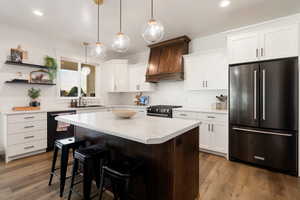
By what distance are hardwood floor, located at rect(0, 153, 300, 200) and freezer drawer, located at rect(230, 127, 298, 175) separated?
14cm

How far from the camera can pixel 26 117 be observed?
301 cm

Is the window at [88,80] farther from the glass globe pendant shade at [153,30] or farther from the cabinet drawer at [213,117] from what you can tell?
the cabinet drawer at [213,117]

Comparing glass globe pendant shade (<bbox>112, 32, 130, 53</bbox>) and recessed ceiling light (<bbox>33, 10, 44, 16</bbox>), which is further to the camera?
recessed ceiling light (<bbox>33, 10, 44, 16</bbox>)

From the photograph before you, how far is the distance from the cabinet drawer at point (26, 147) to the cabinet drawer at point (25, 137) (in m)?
0.06

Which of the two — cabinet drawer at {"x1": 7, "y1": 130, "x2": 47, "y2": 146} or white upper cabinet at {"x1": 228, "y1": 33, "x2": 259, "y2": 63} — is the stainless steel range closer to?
white upper cabinet at {"x1": 228, "y1": 33, "x2": 259, "y2": 63}

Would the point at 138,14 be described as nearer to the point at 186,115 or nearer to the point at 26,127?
the point at 186,115

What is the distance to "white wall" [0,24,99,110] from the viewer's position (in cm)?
319

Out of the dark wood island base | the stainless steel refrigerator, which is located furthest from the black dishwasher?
the stainless steel refrigerator

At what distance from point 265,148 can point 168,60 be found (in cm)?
284

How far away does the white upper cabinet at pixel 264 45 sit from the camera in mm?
2371

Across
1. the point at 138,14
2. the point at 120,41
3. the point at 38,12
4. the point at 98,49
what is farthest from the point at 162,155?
the point at 38,12

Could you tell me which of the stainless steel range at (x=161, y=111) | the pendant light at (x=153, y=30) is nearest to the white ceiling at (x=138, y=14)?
the pendant light at (x=153, y=30)

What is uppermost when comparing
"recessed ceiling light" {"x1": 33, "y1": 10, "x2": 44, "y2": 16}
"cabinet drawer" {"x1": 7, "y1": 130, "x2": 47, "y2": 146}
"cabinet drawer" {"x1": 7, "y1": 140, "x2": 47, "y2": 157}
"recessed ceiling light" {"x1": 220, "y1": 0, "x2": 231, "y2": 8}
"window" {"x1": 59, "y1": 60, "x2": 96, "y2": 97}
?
"recessed ceiling light" {"x1": 33, "y1": 10, "x2": 44, "y2": 16}

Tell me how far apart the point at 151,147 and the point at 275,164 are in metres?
2.38
